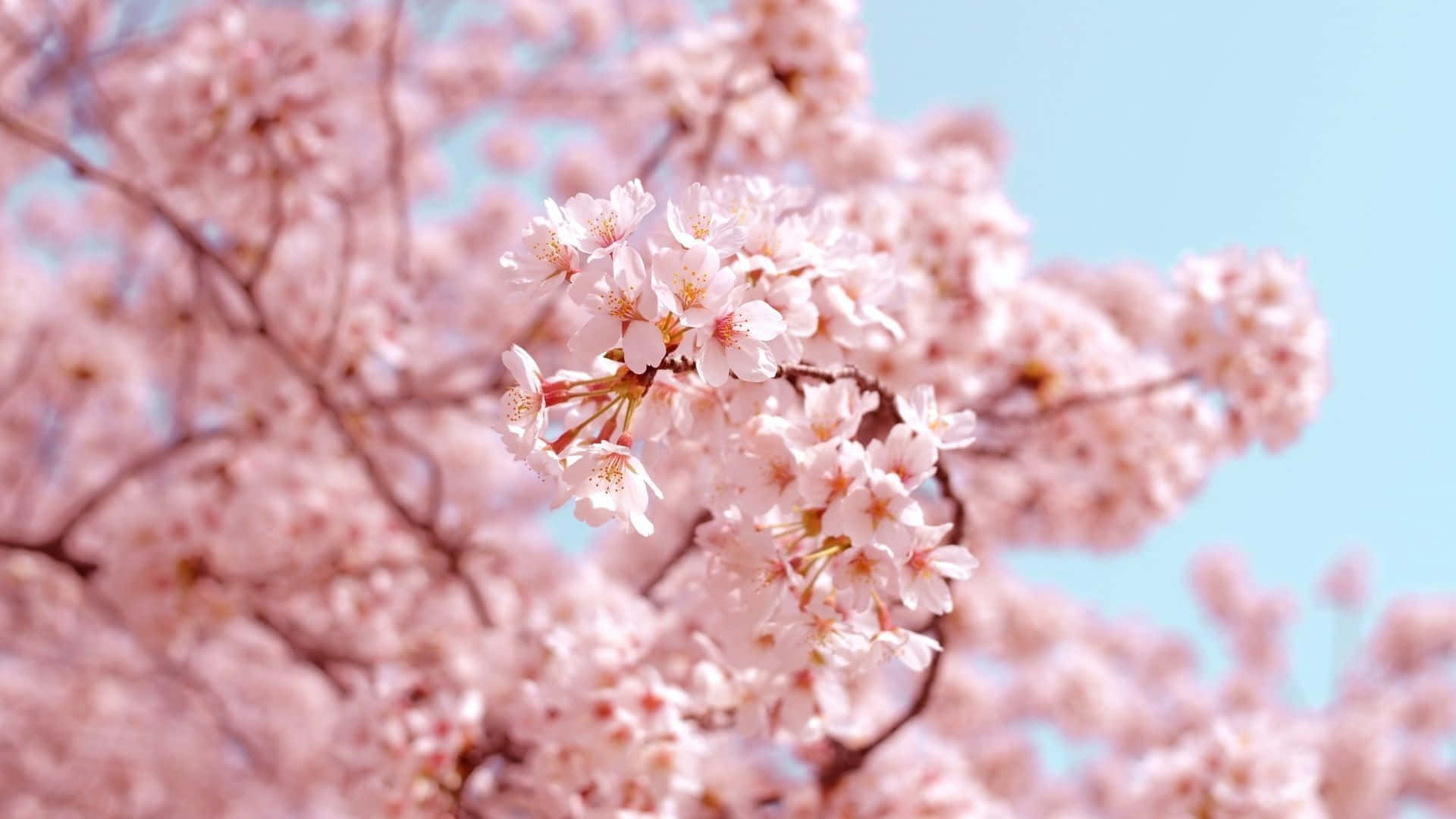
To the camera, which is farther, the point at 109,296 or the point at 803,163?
the point at 109,296

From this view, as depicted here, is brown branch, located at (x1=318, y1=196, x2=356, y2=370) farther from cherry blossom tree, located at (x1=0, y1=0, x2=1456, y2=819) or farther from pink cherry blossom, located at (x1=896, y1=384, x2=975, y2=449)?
pink cherry blossom, located at (x1=896, y1=384, x2=975, y2=449)

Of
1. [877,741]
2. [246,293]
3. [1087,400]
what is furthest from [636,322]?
[1087,400]

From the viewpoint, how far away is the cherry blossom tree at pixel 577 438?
1.57 m

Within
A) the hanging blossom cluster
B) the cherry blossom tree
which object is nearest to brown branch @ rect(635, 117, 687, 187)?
the cherry blossom tree

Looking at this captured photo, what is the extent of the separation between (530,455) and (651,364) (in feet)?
0.68

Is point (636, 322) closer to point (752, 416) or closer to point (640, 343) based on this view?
point (640, 343)

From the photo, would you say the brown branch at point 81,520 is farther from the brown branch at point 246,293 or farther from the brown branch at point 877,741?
the brown branch at point 877,741

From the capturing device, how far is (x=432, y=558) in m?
4.25

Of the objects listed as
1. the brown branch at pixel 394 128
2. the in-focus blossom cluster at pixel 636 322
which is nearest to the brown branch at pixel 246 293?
the brown branch at pixel 394 128

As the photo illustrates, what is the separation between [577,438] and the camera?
1.46 metres

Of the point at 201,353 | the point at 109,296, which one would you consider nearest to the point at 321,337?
the point at 201,353

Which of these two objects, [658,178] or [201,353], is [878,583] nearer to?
[658,178]

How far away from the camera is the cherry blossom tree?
61.7 inches

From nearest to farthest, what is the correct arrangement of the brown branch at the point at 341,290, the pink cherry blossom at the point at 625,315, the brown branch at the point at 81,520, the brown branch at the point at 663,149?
the pink cherry blossom at the point at 625,315 < the brown branch at the point at 81,520 < the brown branch at the point at 341,290 < the brown branch at the point at 663,149
